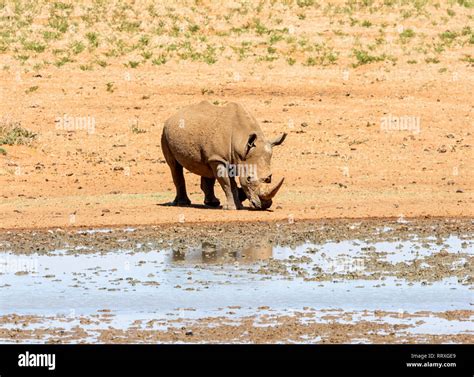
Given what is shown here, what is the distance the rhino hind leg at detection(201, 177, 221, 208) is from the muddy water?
2503 mm

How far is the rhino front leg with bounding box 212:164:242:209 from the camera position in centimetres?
2228

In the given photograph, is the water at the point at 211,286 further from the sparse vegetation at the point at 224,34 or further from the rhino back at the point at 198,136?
the sparse vegetation at the point at 224,34

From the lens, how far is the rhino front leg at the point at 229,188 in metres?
22.3

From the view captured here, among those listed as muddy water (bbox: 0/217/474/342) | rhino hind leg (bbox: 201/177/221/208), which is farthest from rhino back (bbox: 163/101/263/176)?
muddy water (bbox: 0/217/474/342)

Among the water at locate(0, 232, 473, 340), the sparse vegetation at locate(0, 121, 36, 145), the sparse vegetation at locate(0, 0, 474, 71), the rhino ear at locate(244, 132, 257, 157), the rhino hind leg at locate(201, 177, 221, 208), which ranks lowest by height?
the water at locate(0, 232, 473, 340)

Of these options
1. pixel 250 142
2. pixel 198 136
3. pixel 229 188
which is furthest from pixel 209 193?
pixel 250 142

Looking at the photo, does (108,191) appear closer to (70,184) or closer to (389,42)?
(70,184)

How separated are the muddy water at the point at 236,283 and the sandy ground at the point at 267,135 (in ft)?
7.31

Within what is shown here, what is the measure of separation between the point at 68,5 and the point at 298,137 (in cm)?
1489

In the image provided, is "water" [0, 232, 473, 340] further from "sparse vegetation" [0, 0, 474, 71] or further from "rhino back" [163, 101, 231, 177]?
"sparse vegetation" [0, 0, 474, 71]

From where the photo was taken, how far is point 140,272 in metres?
17.0

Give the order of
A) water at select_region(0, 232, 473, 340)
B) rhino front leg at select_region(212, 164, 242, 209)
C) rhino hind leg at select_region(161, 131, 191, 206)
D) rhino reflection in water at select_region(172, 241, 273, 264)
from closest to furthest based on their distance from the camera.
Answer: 1. water at select_region(0, 232, 473, 340)
2. rhino reflection in water at select_region(172, 241, 273, 264)
3. rhino front leg at select_region(212, 164, 242, 209)
4. rhino hind leg at select_region(161, 131, 191, 206)

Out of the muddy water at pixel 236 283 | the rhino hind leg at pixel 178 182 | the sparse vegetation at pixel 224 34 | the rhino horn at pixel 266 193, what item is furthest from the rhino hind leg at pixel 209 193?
the sparse vegetation at pixel 224 34
